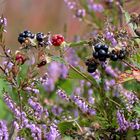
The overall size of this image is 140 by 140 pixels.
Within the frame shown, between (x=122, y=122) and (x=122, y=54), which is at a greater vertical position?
(x=122, y=54)

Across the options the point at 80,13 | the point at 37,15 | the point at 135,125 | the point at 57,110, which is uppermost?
the point at 37,15

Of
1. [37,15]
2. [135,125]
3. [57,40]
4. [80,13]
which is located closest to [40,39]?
[57,40]

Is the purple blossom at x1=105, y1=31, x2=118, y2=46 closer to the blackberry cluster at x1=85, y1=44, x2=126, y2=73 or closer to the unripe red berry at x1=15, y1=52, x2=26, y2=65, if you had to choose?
the blackberry cluster at x1=85, y1=44, x2=126, y2=73

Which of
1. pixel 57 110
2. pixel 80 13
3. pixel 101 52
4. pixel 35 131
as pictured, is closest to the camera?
pixel 101 52

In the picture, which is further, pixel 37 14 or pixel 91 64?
pixel 37 14

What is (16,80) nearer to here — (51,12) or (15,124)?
(15,124)

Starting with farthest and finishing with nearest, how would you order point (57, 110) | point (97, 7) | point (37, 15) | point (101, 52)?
point (37, 15) → point (97, 7) → point (57, 110) → point (101, 52)

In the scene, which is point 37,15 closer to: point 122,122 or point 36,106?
point 36,106

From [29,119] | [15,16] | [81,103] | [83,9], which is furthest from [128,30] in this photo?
[15,16]
